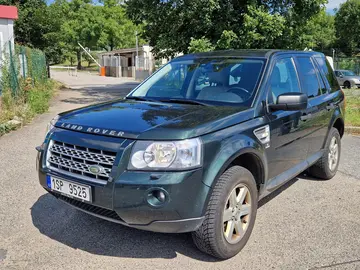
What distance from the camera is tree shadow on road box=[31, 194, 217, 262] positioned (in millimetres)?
3459

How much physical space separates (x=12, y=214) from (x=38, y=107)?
26.6 feet

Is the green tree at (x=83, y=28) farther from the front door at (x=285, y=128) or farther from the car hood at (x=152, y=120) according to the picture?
the car hood at (x=152, y=120)

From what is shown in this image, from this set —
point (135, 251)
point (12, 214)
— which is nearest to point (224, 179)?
point (135, 251)

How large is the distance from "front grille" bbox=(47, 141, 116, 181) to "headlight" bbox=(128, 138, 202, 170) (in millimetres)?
214

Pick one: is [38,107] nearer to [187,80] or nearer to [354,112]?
[187,80]

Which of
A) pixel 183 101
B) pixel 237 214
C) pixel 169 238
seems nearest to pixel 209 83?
pixel 183 101

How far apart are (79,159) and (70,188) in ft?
0.88

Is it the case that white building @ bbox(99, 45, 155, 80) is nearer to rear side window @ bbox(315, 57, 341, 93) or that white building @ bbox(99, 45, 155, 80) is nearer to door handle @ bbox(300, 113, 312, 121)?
rear side window @ bbox(315, 57, 341, 93)

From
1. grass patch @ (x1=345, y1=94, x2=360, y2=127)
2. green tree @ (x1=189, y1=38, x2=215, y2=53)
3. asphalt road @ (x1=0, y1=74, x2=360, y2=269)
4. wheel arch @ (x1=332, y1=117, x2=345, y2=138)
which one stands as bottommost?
asphalt road @ (x1=0, y1=74, x2=360, y2=269)

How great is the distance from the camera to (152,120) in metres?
3.22

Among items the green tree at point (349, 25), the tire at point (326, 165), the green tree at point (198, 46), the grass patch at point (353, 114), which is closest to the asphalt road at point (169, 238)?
the tire at point (326, 165)

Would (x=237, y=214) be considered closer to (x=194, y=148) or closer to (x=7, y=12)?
(x=194, y=148)

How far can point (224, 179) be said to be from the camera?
10.2 feet

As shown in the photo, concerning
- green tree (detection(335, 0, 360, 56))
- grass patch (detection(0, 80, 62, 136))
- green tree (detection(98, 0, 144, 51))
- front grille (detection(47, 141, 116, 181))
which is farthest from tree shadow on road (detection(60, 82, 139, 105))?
green tree (detection(98, 0, 144, 51))
